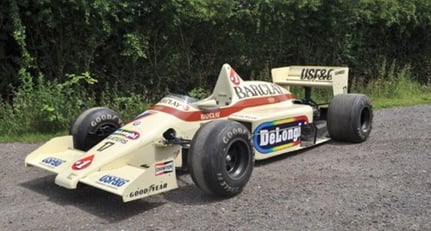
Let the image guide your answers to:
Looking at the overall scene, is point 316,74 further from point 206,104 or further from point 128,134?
point 128,134

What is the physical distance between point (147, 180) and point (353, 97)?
3942 millimetres

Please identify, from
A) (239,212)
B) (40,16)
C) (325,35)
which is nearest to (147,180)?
(239,212)

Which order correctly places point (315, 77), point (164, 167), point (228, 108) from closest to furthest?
point (164, 167) < point (228, 108) < point (315, 77)

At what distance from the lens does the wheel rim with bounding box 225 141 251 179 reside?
5422 mm

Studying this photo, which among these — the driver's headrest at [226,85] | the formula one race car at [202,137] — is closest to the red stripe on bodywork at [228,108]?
the formula one race car at [202,137]

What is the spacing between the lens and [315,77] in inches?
326

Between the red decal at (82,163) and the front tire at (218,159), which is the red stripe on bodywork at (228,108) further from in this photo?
the red decal at (82,163)

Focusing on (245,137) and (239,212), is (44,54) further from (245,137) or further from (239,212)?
(239,212)

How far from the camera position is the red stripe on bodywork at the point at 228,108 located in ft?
19.5

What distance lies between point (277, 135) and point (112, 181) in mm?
2528

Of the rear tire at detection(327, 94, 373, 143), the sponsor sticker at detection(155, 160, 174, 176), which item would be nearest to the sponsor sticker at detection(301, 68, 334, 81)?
the rear tire at detection(327, 94, 373, 143)

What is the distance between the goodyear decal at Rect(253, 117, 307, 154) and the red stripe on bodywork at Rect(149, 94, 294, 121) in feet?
1.35

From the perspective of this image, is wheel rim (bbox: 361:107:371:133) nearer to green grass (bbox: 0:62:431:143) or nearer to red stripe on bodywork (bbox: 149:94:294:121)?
red stripe on bodywork (bbox: 149:94:294:121)

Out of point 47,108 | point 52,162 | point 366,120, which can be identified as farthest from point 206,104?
point 47,108
